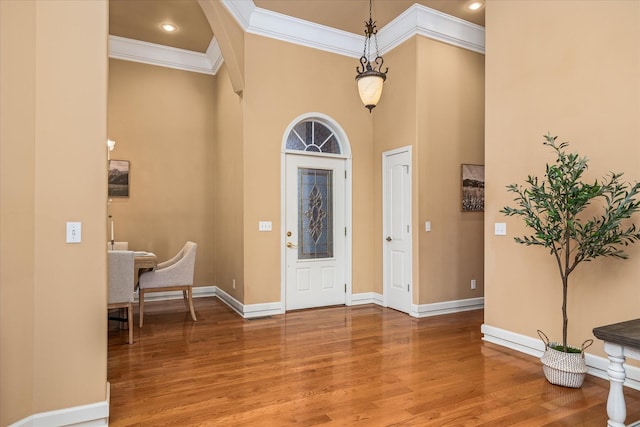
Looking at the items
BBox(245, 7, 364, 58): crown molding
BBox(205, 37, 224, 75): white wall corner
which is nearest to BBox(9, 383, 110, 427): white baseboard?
BBox(245, 7, 364, 58): crown molding

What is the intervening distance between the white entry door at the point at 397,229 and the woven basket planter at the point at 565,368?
2174mm

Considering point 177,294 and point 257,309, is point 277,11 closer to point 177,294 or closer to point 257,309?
point 257,309

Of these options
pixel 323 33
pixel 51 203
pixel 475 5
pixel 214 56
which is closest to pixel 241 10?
A: pixel 323 33

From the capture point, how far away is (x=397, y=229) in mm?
5316

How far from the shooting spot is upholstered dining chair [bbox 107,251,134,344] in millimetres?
3816

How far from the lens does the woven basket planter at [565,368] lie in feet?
9.32

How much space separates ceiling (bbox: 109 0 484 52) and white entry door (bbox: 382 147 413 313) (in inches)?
67.8

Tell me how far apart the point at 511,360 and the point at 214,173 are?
16.1ft

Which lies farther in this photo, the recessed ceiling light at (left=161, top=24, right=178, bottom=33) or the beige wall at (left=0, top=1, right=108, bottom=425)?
the recessed ceiling light at (left=161, top=24, right=178, bottom=33)

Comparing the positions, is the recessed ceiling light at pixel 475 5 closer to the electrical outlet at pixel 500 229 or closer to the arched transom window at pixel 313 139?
the arched transom window at pixel 313 139

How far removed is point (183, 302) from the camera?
19.0 ft

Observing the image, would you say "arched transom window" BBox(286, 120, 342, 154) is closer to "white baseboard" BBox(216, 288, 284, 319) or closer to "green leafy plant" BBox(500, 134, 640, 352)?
"white baseboard" BBox(216, 288, 284, 319)

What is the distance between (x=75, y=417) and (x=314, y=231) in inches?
139

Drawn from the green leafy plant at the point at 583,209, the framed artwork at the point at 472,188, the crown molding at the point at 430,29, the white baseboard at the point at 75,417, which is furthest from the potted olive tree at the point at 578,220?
the white baseboard at the point at 75,417
